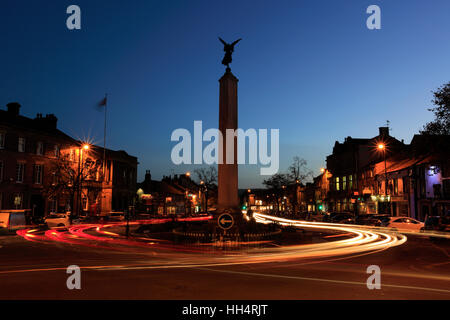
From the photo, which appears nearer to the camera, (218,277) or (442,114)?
(218,277)

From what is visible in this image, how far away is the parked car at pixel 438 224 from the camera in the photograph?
25.5 meters

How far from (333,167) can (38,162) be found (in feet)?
179

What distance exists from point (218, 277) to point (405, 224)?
26.1m

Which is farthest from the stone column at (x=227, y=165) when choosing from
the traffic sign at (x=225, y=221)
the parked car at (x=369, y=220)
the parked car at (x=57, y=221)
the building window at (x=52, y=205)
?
the building window at (x=52, y=205)

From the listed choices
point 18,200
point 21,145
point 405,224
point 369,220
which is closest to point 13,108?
point 21,145

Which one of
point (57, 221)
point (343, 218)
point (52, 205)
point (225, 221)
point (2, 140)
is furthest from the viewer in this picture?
point (52, 205)

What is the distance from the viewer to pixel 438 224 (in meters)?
26.4

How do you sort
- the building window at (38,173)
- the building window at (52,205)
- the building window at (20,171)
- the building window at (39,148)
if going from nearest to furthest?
the building window at (20,171), the building window at (38,173), the building window at (39,148), the building window at (52,205)

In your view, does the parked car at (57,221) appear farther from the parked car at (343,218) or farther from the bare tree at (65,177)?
the parked car at (343,218)

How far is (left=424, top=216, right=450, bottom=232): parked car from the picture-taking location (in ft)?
83.8

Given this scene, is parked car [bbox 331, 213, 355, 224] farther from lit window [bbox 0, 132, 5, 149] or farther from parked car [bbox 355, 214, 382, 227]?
lit window [bbox 0, 132, 5, 149]

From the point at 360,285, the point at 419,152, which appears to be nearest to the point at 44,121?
the point at 419,152

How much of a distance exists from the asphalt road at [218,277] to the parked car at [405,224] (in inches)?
607

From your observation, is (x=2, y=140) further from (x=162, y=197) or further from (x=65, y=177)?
(x=162, y=197)
